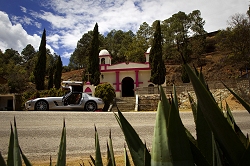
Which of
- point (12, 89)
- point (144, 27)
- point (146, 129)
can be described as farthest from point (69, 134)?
point (144, 27)

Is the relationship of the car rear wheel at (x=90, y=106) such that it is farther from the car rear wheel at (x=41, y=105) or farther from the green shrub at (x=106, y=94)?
the green shrub at (x=106, y=94)

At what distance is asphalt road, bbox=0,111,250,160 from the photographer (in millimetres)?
5242

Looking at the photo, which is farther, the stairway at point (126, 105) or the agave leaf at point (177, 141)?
the stairway at point (126, 105)

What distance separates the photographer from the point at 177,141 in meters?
0.68

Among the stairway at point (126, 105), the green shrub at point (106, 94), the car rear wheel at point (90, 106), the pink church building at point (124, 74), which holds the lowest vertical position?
the stairway at point (126, 105)

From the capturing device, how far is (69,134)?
6469 millimetres

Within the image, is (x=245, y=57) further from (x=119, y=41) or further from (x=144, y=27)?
(x=119, y=41)

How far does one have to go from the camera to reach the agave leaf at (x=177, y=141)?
0.67 m

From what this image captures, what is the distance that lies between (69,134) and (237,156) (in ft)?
20.4

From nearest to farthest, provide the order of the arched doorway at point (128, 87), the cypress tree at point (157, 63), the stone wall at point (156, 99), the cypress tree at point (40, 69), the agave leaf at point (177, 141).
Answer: the agave leaf at point (177, 141) < the stone wall at point (156, 99) < the cypress tree at point (157, 63) < the cypress tree at point (40, 69) < the arched doorway at point (128, 87)

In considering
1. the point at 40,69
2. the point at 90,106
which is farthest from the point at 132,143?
the point at 40,69

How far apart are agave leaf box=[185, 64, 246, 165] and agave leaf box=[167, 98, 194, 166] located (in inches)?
3.8

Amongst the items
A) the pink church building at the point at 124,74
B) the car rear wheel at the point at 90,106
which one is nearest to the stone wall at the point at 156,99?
the car rear wheel at the point at 90,106

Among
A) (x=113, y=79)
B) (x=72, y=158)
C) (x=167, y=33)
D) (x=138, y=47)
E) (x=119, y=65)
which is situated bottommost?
(x=72, y=158)
